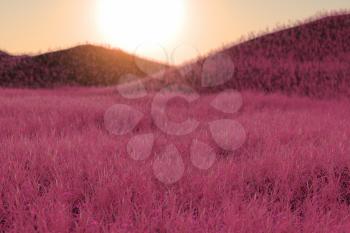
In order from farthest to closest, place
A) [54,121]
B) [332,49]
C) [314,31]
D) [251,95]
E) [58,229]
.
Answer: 1. [314,31]
2. [332,49]
3. [251,95]
4. [54,121]
5. [58,229]

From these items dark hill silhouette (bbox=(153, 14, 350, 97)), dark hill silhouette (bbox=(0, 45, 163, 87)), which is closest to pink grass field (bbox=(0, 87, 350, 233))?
dark hill silhouette (bbox=(153, 14, 350, 97))

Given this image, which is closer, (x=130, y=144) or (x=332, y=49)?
(x=130, y=144)

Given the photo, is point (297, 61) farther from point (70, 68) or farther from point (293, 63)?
point (70, 68)

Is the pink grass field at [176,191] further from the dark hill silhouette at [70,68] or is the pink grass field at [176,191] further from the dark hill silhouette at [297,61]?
the dark hill silhouette at [70,68]

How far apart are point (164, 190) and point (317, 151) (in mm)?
2057

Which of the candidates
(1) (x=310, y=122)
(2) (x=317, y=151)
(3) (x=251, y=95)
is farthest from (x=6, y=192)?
(3) (x=251, y=95)

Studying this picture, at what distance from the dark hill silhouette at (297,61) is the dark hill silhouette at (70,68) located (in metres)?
12.6

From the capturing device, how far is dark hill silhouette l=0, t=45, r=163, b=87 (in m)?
30.0

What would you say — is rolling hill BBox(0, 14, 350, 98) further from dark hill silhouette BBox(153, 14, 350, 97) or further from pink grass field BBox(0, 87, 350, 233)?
pink grass field BBox(0, 87, 350, 233)

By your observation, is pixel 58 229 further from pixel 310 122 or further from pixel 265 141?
pixel 310 122

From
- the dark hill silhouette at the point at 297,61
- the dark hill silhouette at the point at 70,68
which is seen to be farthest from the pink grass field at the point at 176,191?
the dark hill silhouette at the point at 70,68

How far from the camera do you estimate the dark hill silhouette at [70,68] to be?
30.0m

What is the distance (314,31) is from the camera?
67.1 ft

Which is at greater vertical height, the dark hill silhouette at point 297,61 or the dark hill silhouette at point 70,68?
the dark hill silhouette at point 70,68
